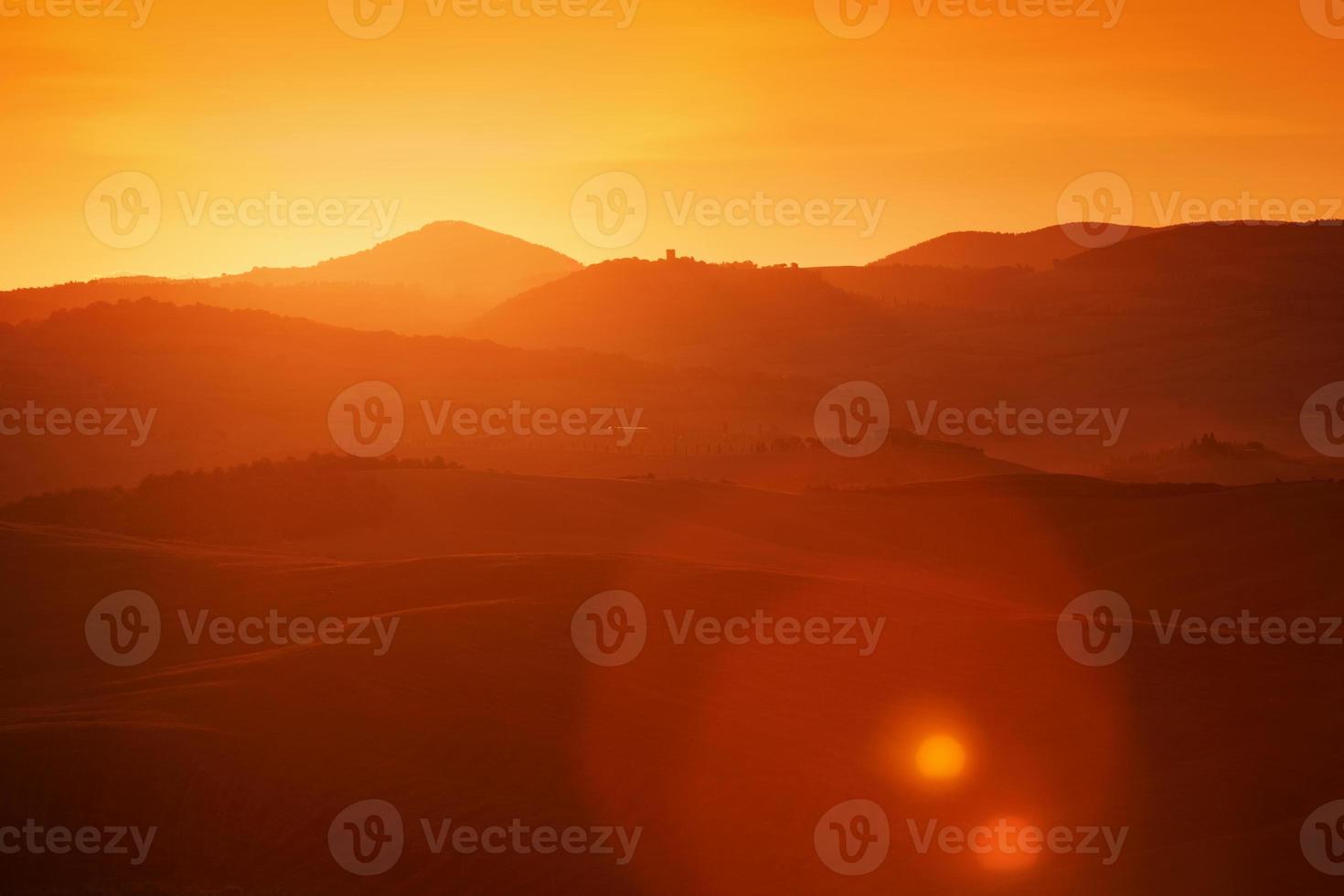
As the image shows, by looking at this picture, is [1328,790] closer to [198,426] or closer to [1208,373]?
[198,426]

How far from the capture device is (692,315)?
265 feet

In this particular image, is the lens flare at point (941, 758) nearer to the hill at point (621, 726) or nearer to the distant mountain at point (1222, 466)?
the hill at point (621, 726)

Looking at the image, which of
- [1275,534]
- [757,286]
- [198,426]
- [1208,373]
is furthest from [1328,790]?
[757,286]

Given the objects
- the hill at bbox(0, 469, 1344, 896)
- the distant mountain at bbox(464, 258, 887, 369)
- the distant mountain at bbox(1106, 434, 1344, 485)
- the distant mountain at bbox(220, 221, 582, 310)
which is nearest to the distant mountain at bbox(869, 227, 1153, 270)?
the distant mountain at bbox(220, 221, 582, 310)

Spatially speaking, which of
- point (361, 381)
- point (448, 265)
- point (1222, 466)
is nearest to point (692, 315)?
point (361, 381)

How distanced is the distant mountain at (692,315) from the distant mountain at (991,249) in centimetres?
5024

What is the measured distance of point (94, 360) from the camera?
151 ft

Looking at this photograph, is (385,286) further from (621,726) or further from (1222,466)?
(621,726)

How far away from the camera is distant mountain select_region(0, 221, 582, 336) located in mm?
82312

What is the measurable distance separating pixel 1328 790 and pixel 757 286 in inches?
2928

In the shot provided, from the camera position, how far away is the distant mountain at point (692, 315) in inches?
2948

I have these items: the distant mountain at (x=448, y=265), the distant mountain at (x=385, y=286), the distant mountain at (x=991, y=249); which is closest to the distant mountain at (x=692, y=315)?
the distant mountain at (x=385, y=286)

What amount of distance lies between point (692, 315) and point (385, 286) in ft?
111

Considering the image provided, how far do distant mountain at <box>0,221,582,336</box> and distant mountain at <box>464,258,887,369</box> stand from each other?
708 centimetres
